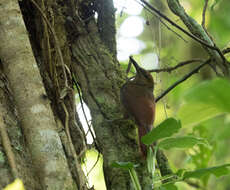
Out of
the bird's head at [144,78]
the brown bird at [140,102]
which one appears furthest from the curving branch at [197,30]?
the bird's head at [144,78]

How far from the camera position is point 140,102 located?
2309mm

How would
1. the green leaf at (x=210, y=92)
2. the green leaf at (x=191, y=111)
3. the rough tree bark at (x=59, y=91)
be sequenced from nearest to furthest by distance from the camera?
the green leaf at (x=210, y=92), the green leaf at (x=191, y=111), the rough tree bark at (x=59, y=91)

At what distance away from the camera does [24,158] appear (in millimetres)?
1481

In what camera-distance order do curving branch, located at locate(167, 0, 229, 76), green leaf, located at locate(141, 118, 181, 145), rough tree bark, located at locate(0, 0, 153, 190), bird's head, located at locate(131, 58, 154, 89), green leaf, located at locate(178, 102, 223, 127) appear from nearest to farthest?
green leaf, located at locate(178, 102, 223, 127) → green leaf, located at locate(141, 118, 181, 145) → rough tree bark, located at locate(0, 0, 153, 190) → curving branch, located at locate(167, 0, 229, 76) → bird's head, located at locate(131, 58, 154, 89)

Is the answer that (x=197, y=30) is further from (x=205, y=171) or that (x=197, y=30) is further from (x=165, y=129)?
(x=205, y=171)

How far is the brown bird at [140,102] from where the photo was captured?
202 centimetres

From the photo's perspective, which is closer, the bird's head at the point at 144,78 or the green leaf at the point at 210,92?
the green leaf at the point at 210,92

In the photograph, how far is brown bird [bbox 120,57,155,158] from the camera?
2.02 metres

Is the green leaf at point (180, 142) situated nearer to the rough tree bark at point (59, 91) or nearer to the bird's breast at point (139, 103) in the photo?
the rough tree bark at point (59, 91)

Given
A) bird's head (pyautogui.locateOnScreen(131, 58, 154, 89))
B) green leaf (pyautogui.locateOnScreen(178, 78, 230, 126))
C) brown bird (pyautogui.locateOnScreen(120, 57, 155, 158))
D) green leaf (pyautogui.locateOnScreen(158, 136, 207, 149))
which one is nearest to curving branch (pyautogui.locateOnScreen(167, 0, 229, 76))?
green leaf (pyautogui.locateOnScreen(158, 136, 207, 149))

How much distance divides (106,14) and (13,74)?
102cm

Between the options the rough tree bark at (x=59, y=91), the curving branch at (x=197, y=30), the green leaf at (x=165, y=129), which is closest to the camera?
the green leaf at (x=165, y=129)

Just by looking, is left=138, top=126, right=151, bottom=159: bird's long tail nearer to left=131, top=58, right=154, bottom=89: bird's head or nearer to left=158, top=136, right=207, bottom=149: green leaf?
left=158, top=136, right=207, bottom=149: green leaf

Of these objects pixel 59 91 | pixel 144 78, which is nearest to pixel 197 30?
pixel 59 91
